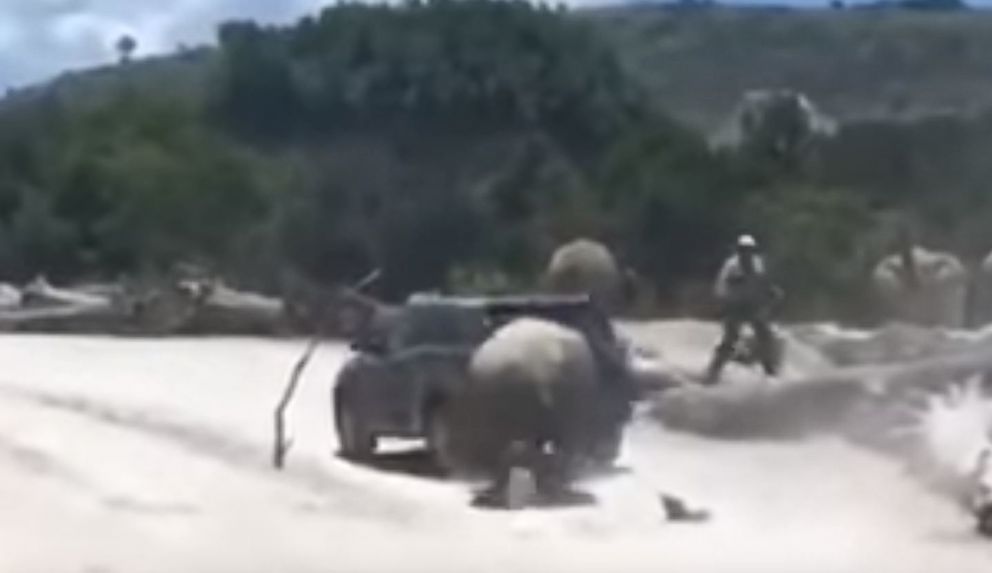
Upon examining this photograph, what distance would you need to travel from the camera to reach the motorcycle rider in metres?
43.2

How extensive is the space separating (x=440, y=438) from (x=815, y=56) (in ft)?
346

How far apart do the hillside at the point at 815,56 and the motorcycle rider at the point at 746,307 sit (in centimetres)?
7437

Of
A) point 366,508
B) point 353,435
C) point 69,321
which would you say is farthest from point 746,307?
point 69,321

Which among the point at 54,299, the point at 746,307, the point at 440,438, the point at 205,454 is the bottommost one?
the point at 205,454

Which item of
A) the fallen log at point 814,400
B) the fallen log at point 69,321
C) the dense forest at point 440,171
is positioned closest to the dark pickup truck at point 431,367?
the fallen log at point 814,400

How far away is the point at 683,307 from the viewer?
69125mm

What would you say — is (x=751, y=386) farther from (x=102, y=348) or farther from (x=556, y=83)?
(x=556, y=83)

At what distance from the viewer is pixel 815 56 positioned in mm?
137250

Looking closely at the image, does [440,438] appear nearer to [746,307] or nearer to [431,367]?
[431,367]

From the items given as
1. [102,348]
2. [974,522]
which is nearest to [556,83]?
[102,348]

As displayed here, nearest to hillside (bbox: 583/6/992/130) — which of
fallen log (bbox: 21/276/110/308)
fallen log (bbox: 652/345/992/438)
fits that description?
fallen log (bbox: 21/276/110/308)

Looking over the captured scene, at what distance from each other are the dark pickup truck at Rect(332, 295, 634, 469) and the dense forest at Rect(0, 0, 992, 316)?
31.4 meters

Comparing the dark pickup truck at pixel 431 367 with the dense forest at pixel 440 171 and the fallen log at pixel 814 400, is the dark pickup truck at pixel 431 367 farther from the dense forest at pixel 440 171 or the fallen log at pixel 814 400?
the dense forest at pixel 440 171

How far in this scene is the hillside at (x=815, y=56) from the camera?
12731 centimetres
